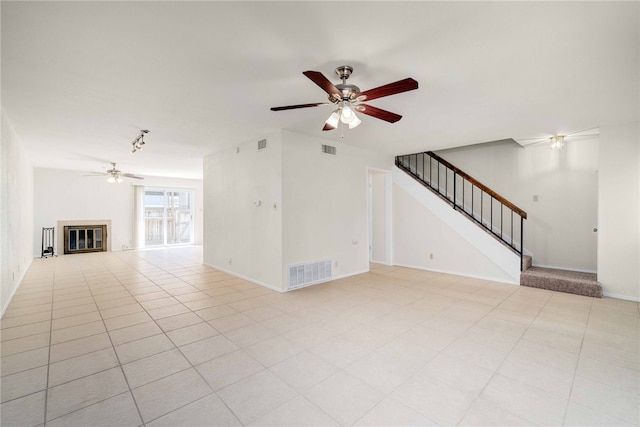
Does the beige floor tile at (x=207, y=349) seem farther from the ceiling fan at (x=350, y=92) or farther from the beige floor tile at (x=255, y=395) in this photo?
the ceiling fan at (x=350, y=92)

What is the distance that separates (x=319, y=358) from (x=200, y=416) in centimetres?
105

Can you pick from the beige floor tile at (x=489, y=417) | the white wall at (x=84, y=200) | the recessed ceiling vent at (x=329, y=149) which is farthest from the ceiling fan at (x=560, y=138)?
the white wall at (x=84, y=200)

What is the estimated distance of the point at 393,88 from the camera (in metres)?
2.33

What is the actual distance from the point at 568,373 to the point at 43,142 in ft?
27.1

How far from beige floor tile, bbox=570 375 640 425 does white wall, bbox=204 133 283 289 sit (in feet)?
11.8

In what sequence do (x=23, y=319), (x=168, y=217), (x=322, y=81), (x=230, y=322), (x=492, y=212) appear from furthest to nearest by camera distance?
1. (x=168, y=217)
2. (x=492, y=212)
3. (x=23, y=319)
4. (x=230, y=322)
5. (x=322, y=81)

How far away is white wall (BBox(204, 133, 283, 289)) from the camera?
4.71 metres

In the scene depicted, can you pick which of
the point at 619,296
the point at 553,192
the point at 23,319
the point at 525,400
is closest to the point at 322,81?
the point at 525,400

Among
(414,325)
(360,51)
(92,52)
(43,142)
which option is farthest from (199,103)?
(43,142)

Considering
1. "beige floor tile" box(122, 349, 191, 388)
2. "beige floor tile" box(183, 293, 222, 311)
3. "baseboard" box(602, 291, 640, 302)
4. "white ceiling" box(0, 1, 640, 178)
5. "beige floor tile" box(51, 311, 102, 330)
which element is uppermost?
"white ceiling" box(0, 1, 640, 178)

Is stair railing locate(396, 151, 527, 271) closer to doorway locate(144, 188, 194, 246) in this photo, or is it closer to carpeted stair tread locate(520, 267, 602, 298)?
carpeted stair tread locate(520, 267, 602, 298)

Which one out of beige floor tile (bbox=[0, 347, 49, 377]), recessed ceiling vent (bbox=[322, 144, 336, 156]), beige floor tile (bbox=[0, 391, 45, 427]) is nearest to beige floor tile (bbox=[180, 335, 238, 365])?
beige floor tile (bbox=[0, 391, 45, 427])

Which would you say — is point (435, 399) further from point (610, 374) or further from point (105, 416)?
point (105, 416)

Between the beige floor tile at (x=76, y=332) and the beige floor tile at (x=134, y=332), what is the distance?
22 cm
